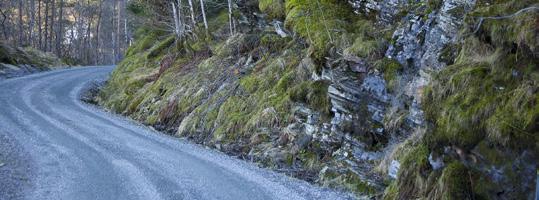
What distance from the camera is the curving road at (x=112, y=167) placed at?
6004 mm

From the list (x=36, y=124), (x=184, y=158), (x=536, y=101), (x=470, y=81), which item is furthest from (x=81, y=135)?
(x=536, y=101)

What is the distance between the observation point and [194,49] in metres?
16.4

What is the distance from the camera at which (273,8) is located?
13.1 metres

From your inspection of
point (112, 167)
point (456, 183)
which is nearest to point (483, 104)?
point (456, 183)

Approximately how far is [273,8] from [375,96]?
5886 mm

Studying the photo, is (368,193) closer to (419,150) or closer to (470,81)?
(419,150)

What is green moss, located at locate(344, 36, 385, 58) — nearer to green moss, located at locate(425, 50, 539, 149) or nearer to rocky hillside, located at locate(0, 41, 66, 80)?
green moss, located at locate(425, 50, 539, 149)

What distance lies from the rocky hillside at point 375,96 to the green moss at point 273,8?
1.6 inches

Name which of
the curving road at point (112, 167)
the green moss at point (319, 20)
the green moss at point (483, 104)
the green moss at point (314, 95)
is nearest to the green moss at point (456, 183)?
the green moss at point (483, 104)

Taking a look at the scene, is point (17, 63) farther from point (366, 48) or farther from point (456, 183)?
point (456, 183)

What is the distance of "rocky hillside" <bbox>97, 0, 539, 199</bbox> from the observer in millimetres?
5445

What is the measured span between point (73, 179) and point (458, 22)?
602cm

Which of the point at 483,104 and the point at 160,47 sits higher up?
the point at 160,47

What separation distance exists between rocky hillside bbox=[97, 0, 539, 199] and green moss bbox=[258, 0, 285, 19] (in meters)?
0.04
